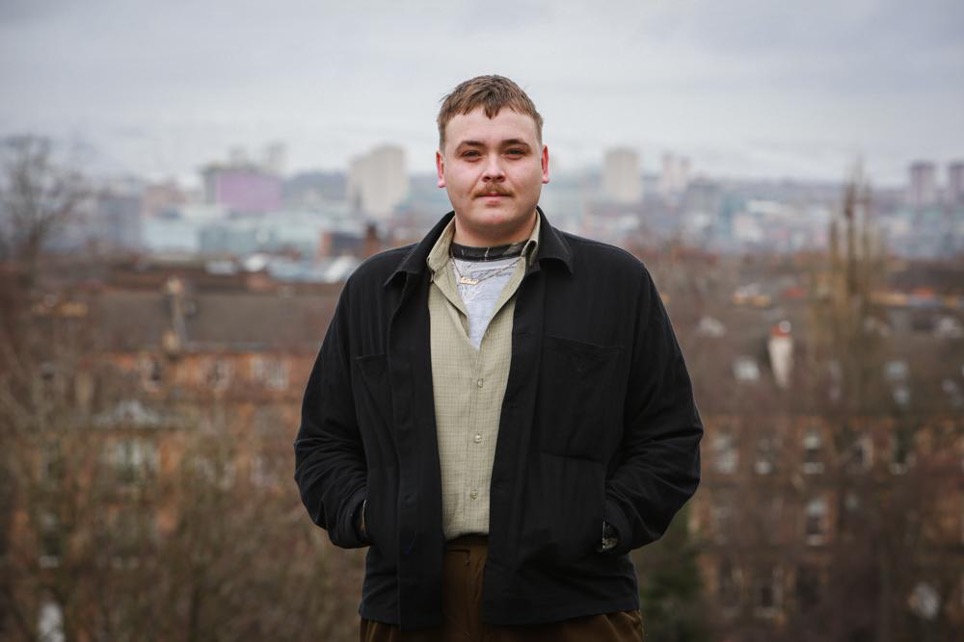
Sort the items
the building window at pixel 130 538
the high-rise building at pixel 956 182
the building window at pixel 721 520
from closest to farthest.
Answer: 1. the building window at pixel 130 538
2. the building window at pixel 721 520
3. the high-rise building at pixel 956 182

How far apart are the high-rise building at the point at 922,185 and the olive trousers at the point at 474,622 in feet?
329

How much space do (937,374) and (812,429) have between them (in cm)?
483

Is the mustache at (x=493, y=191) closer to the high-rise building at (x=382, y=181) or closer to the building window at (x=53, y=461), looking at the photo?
the building window at (x=53, y=461)

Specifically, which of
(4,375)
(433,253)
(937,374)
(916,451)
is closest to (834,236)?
(937,374)

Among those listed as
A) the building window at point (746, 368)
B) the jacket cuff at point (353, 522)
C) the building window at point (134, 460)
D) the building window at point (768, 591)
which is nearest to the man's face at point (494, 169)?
the jacket cuff at point (353, 522)

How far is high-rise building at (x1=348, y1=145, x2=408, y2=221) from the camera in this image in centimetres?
10500

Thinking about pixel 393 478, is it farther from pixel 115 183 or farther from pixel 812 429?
pixel 115 183

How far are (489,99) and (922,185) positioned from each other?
10422 cm

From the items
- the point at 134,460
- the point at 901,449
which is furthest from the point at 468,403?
the point at 901,449

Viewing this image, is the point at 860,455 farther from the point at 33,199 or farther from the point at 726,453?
the point at 33,199

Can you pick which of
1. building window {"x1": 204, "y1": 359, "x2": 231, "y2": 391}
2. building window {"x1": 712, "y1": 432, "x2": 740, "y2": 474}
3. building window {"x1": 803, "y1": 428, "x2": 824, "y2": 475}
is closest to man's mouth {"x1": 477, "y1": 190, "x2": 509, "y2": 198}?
building window {"x1": 204, "y1": 359, "x2": 231, "y2": 391}

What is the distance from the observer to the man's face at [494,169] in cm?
312

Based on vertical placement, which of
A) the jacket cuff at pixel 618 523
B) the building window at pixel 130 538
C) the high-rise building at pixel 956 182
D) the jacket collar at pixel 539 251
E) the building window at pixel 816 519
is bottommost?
the building window at pixel 816 519

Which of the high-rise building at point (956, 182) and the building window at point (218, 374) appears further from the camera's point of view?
the high-rise building at point (956, 182)
